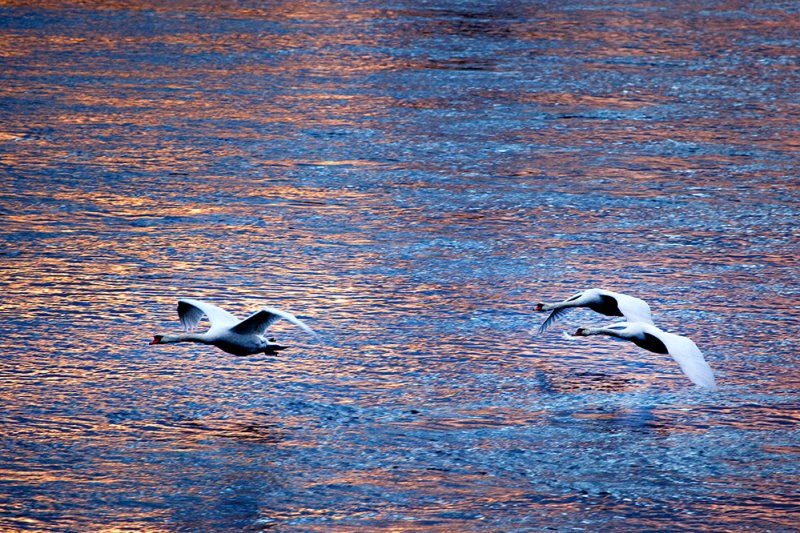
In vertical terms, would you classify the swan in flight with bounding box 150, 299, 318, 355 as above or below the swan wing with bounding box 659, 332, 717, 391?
above

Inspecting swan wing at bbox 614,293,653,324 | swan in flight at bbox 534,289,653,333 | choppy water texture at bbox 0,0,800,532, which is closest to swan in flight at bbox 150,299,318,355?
choppy water texture at bbox 0,0,800,532

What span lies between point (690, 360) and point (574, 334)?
1.30 metres

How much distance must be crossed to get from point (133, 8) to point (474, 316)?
597 inches

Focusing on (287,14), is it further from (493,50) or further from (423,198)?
(423,198)

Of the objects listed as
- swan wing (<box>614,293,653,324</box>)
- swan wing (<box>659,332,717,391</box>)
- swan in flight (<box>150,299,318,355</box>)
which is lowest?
swan wing (<box>659,332,717,391</box>)

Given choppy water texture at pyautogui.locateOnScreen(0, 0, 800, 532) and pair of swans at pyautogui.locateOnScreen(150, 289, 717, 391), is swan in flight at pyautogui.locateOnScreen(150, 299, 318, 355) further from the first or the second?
choppy water texture at pyautogui.locateOnScreen(0, 0, 800, 532)

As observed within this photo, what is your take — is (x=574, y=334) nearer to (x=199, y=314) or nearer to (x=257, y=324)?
(x=257, y=324)

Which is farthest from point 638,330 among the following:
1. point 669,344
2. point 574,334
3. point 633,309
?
point 574,334

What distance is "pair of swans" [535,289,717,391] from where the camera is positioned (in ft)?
23.3

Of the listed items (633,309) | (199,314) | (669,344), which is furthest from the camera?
(199,314)

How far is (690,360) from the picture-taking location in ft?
23.5

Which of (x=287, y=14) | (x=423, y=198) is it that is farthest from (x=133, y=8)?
(x=423, y=198)

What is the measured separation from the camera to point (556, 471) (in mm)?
6609

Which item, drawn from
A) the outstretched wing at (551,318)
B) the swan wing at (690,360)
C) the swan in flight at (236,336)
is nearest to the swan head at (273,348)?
the swan in flight at (236,336)
